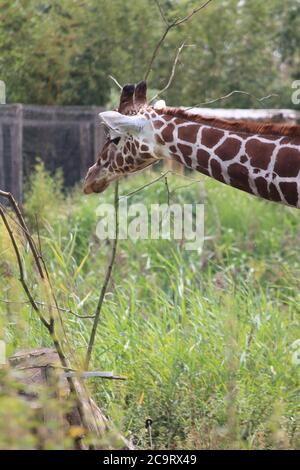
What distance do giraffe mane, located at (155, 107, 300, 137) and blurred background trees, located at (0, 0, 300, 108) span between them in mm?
5523

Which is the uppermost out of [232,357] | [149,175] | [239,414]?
[149,175]

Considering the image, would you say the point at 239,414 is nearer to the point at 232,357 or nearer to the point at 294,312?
the point at 232,357

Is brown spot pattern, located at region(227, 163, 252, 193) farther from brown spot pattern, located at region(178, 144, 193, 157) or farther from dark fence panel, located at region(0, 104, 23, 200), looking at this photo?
dark fence panel, located at region(0, 104, 23, 200)

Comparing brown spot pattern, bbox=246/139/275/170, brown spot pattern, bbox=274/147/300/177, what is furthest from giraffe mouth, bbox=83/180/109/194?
brown spot pattern, bbox=274/147/300/177

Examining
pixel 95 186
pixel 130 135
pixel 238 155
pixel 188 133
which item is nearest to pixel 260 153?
pixel 238 155

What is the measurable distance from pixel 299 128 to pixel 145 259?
11.5 feet

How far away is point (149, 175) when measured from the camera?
483 inches

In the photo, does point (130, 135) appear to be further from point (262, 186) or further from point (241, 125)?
point (262, 186)

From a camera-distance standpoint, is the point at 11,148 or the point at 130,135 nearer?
the point at 130,135

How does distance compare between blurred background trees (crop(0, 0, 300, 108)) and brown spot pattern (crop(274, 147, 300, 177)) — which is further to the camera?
blurred background trees (crop(0, 0, 300, 108))

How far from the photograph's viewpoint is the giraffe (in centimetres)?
512

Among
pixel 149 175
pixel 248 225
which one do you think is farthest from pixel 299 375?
pixel 149 175

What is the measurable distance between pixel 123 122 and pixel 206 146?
472 mm

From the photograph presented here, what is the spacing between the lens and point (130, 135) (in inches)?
219
